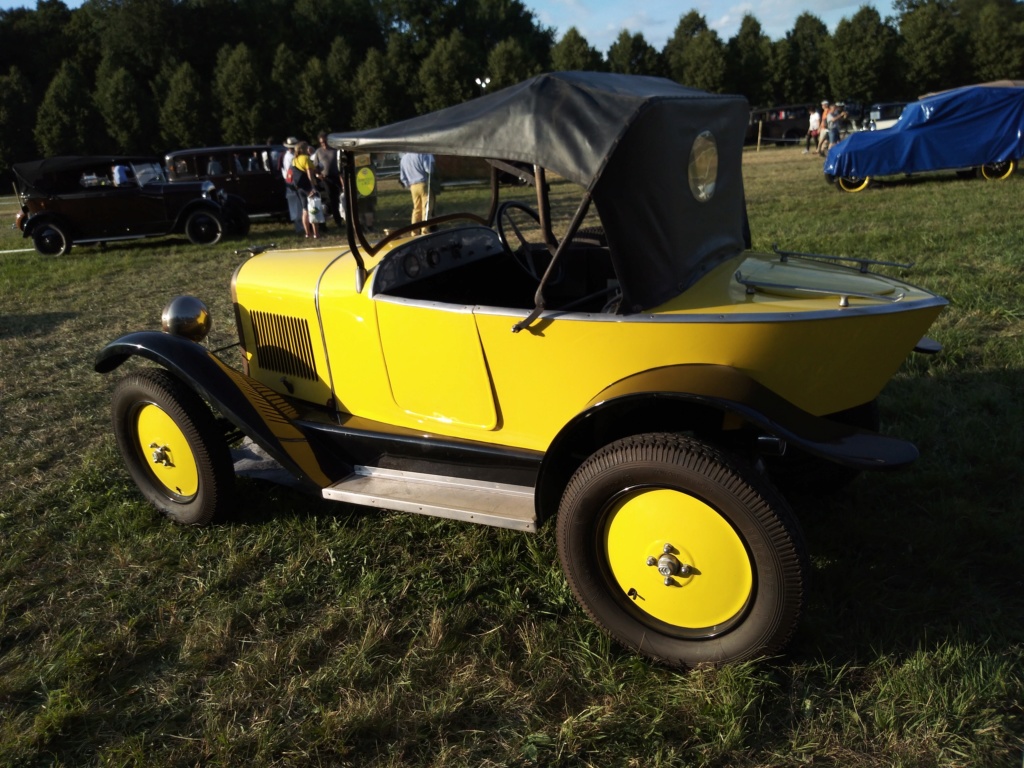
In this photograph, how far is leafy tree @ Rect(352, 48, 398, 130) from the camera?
37406 mm

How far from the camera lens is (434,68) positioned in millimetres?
37625

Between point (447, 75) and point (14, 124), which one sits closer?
point (14, 124)

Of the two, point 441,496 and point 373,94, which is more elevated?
point 373,94

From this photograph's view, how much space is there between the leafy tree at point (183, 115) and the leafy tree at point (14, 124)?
6110 mm

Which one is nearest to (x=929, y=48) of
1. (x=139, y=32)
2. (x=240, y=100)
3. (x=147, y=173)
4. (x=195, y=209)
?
(x=240, y=100)

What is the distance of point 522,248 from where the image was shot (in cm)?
382

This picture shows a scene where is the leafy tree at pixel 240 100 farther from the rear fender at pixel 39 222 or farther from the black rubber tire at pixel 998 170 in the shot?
the black rubber tire at pixel 998 170

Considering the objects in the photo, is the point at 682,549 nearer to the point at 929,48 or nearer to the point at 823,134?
the point at 823,134

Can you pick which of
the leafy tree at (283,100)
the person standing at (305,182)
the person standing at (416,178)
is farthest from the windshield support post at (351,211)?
the leafy tree at (283,100)

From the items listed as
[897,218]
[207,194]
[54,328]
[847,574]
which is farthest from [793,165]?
[847,574]

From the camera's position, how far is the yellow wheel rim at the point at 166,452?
3520 mm

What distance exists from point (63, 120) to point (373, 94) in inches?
560

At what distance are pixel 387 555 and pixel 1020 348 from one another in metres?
4.17

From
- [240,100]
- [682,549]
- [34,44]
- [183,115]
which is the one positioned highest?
[34,44]
